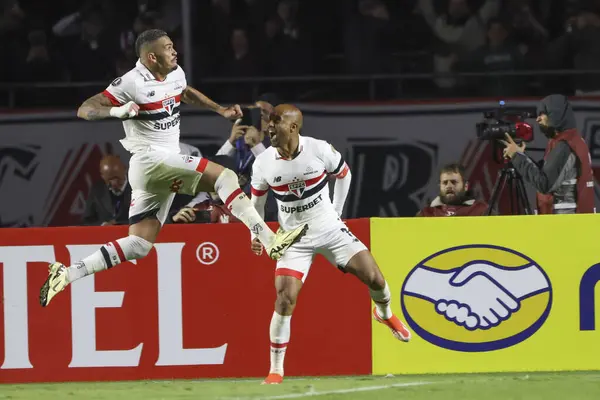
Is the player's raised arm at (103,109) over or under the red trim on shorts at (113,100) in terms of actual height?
under

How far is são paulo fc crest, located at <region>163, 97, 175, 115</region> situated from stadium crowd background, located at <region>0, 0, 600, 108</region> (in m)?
4.40

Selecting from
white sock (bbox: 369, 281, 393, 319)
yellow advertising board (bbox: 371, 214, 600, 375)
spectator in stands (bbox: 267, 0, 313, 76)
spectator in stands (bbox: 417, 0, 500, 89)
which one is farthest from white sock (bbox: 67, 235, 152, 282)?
spectator in stands (bbox: 417, 0, 500, 89)

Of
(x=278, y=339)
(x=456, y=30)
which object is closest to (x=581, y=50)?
(x=456, y=30)

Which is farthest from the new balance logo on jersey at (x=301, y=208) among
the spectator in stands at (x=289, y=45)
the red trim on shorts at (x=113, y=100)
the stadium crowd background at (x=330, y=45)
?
the spectator in stands at (x=289, y=45)

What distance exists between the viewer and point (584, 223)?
1183 centimetres

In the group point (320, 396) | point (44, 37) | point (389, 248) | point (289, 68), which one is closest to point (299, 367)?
point (389, 248)

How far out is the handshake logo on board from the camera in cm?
1187

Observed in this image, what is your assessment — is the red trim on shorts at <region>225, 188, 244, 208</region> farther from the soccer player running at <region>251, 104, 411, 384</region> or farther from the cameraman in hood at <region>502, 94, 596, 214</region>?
the cameraman in hood at <region>502, 94, 596, 214</region>

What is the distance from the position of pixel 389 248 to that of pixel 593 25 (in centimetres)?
453

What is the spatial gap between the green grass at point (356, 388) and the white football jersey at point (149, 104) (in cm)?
180

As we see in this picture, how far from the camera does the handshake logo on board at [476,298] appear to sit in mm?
11867

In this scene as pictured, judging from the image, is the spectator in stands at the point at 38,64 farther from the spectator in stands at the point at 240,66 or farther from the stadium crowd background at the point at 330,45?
the spectator in stands at the point at 240,66

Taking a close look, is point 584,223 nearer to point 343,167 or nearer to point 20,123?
point 343,167

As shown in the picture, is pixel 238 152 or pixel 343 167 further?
pixel 238 152
